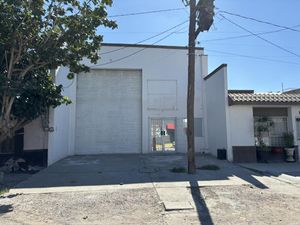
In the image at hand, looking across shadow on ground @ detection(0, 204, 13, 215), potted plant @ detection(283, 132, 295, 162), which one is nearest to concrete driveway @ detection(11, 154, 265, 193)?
shadow on ground @ detection(0, 204, 13, 215)

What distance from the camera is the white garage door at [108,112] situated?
2066 centimetres

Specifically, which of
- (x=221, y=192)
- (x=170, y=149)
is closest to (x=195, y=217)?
(x=221, y=192)

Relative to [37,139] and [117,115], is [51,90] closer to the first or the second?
[37,139]

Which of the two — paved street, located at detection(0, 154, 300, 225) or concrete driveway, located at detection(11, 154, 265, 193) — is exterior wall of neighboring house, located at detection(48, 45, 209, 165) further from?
paved street, located at detection(0, 154, 300, 225)

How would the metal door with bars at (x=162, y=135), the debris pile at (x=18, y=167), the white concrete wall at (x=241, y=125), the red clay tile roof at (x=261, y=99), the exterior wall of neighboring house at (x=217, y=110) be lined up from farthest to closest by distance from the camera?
the metal door with bars at (x=162, y=135), the exterior wall of neighboring house at (x=217, y=110), the white concrete wall at (x=241, y=125), the red clay tile roof at (x=261, y=99), the debris pile at (x=18, y=167)

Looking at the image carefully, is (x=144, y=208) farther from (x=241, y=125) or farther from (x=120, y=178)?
(x=241, y=125)

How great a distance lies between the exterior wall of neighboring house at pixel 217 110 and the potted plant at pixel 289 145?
9.97 ft

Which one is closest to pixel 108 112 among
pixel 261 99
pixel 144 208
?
pixel 261 99

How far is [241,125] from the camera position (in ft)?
55.1

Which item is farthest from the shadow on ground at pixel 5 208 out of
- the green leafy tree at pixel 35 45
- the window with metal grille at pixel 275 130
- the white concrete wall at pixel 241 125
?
the window with metal grille at pixel 275 130

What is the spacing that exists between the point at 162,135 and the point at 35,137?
891 cm

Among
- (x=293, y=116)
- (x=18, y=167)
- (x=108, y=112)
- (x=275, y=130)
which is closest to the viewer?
(x=18, y=167)

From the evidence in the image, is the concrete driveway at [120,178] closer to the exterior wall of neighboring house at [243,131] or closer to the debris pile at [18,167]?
the debris pile at [18,167]

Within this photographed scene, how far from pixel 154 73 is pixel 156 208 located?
47.2 ft
